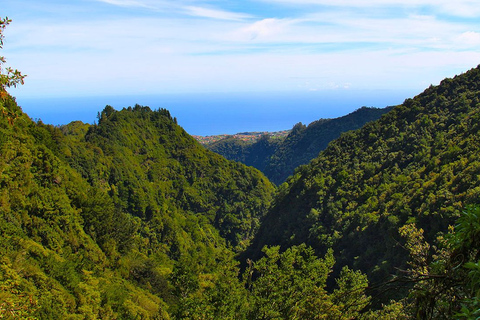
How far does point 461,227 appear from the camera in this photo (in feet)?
11.2

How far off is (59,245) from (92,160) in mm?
27322

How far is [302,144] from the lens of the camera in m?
134

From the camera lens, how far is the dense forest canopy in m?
9.33

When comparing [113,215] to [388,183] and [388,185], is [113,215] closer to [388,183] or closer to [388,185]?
[388,185]

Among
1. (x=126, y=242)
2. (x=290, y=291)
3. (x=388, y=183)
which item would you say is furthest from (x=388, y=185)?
(x=126, y=242)

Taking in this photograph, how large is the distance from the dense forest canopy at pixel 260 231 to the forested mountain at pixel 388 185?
19 centimetres

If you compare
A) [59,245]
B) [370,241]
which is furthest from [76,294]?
[370,241]

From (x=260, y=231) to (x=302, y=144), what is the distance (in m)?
86.4

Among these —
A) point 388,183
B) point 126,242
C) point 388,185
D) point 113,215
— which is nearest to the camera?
point 388,185

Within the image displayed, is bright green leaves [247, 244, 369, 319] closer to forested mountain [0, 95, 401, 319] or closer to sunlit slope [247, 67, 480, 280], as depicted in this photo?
forested mountain [0, 95, 401, 319]

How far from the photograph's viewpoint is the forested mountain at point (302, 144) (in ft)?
410

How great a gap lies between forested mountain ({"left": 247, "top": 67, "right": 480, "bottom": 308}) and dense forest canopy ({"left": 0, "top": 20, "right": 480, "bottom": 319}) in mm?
186

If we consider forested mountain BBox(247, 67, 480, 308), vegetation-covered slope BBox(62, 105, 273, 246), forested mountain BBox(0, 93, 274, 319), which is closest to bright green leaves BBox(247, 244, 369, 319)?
forested mountain BBox(0, 93, 274, 319)

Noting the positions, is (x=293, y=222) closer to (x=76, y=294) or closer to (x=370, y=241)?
(x=370, y=241)
